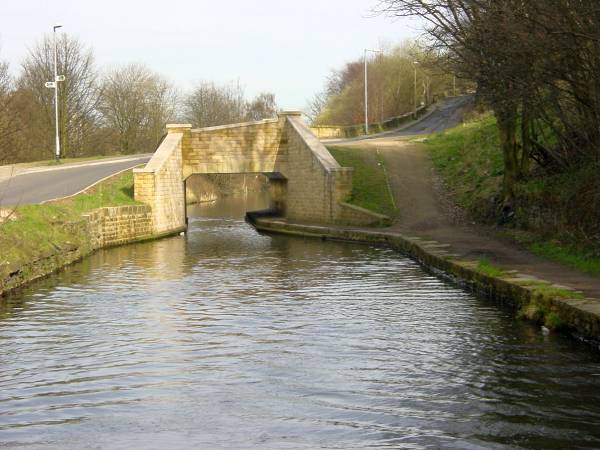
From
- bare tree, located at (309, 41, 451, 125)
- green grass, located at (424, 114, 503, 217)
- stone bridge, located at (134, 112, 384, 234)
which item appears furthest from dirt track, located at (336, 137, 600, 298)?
bare tree, located at (309, 41, 451, 125)

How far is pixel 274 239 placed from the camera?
26.9 meters

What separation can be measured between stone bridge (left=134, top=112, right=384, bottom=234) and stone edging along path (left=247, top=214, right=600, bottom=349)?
405 cm

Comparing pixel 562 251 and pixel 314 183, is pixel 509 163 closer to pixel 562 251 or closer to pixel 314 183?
pixel 562 251

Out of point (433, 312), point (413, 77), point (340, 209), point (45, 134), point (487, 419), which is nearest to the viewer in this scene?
point (487, 419)

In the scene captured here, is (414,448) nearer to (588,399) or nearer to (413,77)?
(588,399)

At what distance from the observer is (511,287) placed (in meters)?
12.8

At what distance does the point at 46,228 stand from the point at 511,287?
11641 millimetres

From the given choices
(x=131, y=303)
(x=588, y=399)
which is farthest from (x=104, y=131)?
(x=588, y=399)

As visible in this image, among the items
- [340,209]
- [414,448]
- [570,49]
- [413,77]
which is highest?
[413,77]

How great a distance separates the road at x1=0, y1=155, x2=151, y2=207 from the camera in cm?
2419

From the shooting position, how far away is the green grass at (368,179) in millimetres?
26384

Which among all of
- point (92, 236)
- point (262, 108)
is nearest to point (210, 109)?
point (262, 108)

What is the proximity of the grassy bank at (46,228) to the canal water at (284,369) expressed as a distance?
817 millimetres

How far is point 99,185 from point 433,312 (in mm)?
16916
